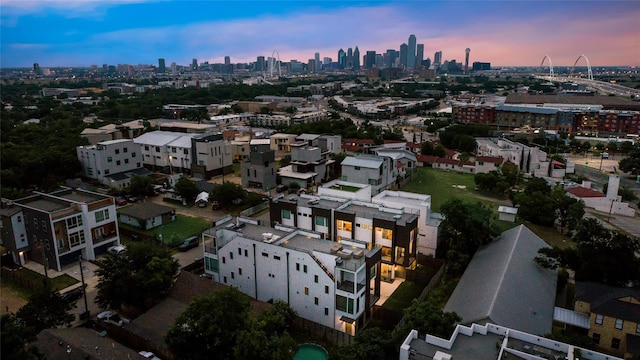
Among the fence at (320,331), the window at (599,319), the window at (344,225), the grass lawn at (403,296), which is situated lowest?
the grass lawn at (403,296)

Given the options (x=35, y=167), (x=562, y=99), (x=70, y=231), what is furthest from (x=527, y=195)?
(x=562, y=99)

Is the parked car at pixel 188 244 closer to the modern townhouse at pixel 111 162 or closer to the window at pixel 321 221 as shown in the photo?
the window at pixel 321 221

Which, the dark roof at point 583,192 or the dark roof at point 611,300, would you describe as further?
the dark roof at point 583,192

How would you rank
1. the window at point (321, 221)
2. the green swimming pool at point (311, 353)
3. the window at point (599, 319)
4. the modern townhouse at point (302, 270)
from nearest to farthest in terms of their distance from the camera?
1. the green swimming pool at point (311, 353)
2. the window at point (599, 319)
3. the modern townhouse at point (302, 270)
4. the window at point (321, 221)

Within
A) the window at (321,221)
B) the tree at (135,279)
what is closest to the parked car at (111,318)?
the tree at (135,279)

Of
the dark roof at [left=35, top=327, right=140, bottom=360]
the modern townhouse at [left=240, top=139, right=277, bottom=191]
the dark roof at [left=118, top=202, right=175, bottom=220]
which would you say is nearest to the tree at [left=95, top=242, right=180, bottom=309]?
the dark roof at [left=35, top=327, right=140, bottom=360]

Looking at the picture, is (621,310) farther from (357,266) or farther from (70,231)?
(70,231)

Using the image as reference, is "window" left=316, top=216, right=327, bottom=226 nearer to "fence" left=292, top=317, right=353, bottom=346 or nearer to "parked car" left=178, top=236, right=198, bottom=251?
"fence" left=292, top=317, right=353, bottom=346
